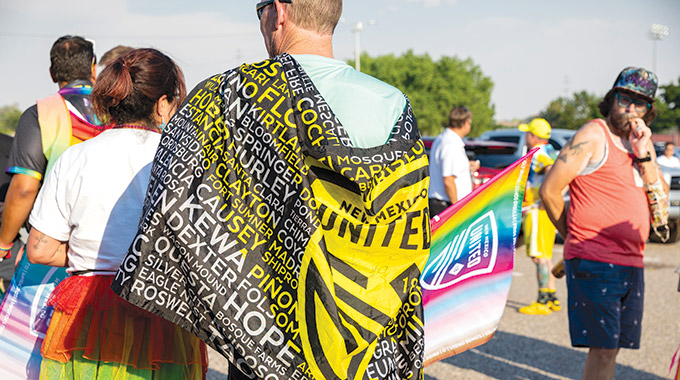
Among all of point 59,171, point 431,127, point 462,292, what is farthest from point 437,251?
point 431,127

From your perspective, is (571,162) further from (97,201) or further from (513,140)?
(513,140)

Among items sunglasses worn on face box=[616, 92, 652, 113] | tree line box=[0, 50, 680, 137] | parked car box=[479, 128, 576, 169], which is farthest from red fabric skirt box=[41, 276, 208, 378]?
tree line box=[0, 50, 680, 137]

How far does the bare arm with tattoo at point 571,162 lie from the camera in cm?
373

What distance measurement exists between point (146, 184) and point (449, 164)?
4.36m

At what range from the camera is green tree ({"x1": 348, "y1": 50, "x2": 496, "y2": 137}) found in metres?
70.3

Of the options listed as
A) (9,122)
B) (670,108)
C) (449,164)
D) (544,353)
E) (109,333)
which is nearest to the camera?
(109,333)

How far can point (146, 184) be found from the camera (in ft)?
8.02

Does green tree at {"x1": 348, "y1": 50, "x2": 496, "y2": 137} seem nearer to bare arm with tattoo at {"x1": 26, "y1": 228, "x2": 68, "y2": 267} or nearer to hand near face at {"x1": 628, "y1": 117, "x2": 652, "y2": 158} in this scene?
hand near face at {"x1": 628, "y1": 117, "x2": 652, "y2": 158}

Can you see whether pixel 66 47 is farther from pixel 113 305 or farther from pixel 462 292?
pixel 462 292

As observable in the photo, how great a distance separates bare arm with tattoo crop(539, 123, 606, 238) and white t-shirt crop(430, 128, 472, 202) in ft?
8.23

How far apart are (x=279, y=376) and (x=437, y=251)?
140cm

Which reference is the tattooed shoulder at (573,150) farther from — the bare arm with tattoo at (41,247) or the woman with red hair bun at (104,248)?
the bare arm with tattoo at (41,247)

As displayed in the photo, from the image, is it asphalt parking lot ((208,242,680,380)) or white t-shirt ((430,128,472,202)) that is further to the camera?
white t-shirt ((430,128,472,202))

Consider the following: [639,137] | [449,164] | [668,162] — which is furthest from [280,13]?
[668,162]
